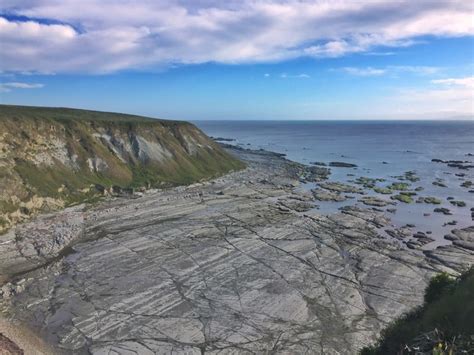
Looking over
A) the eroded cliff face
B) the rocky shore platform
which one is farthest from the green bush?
the eroded cliff face

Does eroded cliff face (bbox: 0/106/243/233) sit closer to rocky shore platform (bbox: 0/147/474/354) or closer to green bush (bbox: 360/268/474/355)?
rocky shore platform (bbox: 0/147/474/354)

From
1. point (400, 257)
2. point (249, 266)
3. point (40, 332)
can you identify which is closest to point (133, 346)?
point (40, 332)

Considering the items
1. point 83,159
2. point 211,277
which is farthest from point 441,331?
point 83,159

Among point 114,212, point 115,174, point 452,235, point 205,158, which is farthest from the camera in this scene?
point 205,158

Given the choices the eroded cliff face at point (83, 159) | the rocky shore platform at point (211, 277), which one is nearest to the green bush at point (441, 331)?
the rocky shore platform at point (211, 277)

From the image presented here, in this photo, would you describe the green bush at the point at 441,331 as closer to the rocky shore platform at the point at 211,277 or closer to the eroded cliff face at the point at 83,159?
the rocky shore platform at the point at 211,277

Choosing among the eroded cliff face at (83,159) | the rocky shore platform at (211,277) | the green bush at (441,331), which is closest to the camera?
the green bush at (441,331)

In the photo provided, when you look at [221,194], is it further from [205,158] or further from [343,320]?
Answer: [343,320]
